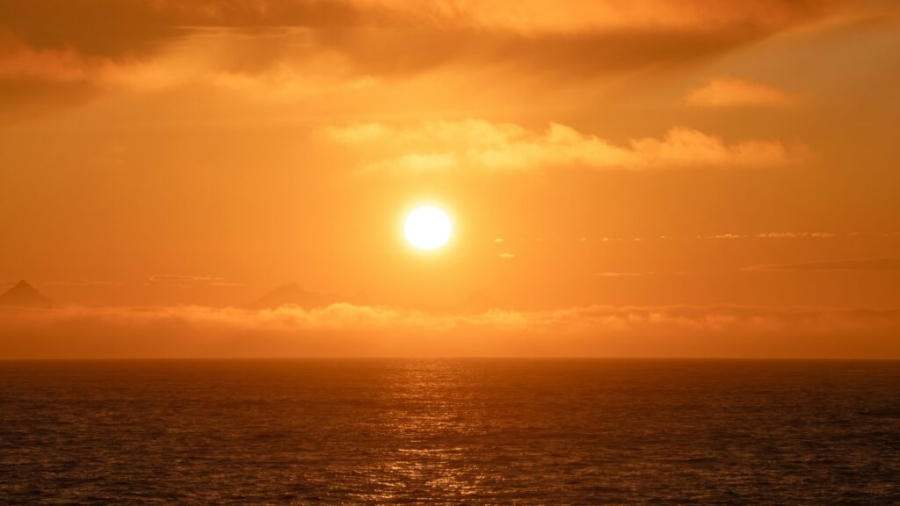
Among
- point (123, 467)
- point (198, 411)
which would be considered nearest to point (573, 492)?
point (123, 467)

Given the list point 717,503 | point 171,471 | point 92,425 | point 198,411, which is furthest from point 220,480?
point 198,411

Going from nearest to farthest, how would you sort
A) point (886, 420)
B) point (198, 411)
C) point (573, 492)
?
point (573, 492) → point (886, 420) → point (198, 411)

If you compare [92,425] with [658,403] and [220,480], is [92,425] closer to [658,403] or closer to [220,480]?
[220,480]

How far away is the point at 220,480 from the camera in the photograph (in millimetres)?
82250

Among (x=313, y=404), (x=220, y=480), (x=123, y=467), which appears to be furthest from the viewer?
(x=313, y=404)

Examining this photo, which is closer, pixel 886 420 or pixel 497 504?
pixel 497 504

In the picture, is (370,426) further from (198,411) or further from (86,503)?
(86,503)

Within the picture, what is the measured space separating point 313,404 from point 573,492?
343 ft

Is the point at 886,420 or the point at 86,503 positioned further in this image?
the point at 886,420

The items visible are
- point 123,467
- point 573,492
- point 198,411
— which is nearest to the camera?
point 573,492

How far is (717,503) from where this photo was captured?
72.1 m

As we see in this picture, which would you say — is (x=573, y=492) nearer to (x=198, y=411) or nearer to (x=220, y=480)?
(x=220, y=480)

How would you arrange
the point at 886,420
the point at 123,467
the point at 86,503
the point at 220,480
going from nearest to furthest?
the point at 86,503, the point at 220,480, the point at 123,467, the point at 886,420

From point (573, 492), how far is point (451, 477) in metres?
12.7
